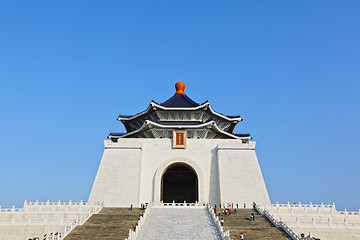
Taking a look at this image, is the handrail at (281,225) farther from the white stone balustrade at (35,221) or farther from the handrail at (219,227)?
the white stone balustrade at (35,221)

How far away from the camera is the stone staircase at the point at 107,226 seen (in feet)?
59.1

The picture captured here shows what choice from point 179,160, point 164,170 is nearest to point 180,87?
point 179,160

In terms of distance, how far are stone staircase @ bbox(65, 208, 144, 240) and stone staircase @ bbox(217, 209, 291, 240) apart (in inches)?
247

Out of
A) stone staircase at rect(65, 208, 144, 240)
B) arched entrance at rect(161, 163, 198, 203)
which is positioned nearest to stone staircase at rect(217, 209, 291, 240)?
stone staircase at rect(65, 208, 144, 240)

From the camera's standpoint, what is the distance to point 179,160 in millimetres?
32281

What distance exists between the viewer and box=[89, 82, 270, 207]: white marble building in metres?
29.7

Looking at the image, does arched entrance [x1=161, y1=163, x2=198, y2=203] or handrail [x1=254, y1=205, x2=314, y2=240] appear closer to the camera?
handrail [x1=254, y1=205, x2=314, y2=240]

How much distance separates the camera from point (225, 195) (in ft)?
96.9

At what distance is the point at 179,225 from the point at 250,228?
4.51 meters

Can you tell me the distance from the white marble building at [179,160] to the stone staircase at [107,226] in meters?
5.21

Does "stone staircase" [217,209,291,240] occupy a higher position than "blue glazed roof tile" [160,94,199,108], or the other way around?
"blue glazed roof tile" [160,94,199,108]

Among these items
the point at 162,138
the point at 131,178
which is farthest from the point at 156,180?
the point at 162,138

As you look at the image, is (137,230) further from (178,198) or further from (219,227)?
(178,198)

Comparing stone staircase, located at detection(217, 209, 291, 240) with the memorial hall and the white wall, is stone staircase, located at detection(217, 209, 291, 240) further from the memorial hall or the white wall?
the white wall
